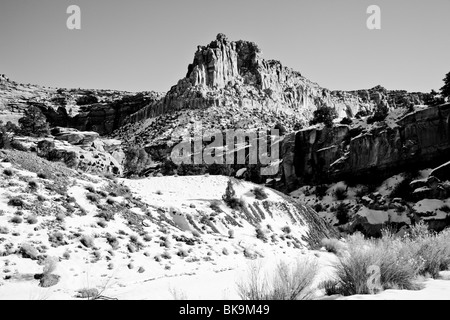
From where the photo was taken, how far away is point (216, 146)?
4040 inches

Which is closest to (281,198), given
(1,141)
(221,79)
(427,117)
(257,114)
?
(1,141)

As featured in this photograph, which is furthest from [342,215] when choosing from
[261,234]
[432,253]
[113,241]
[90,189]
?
[432,253]

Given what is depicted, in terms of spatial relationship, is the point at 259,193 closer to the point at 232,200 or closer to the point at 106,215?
the point at 232,200

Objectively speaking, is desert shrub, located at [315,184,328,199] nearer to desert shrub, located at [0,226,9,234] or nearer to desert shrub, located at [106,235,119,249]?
desert shrub, located at [106,235,119,249]

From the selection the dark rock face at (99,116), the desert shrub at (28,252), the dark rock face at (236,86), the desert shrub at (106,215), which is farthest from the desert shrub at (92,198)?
the dark rock face at (99,116)

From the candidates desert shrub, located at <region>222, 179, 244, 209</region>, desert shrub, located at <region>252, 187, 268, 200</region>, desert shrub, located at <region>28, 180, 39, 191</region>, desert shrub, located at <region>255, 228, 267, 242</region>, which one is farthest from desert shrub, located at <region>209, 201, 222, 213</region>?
desert shrub, located at <region>28, 180, 39, 191</region>

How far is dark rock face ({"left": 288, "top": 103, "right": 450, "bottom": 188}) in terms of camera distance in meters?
59.0

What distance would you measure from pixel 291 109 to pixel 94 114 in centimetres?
11498

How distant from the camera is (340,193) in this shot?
64.9 meters

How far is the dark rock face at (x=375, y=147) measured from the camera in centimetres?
5903

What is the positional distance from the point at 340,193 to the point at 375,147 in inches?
485

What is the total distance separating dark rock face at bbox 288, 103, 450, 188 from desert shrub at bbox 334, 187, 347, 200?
14.4ft
